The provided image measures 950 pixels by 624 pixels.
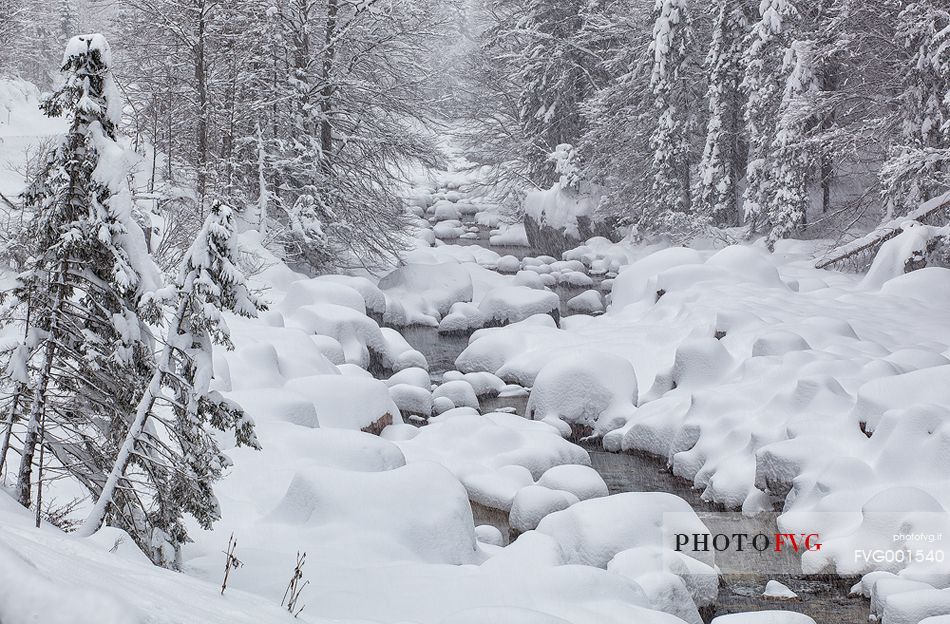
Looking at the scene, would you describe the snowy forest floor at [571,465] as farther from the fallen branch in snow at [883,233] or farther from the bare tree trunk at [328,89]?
the bare tree trunk at [328,89]

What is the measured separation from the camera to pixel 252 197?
23.2 meters

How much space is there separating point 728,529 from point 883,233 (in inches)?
471

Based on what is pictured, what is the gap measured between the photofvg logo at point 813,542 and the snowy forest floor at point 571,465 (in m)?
0.03

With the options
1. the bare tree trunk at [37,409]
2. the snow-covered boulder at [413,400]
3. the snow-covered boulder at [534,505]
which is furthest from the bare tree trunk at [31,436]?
the snow-covered boulder at [413,400]

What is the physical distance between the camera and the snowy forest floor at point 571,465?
6199 mm

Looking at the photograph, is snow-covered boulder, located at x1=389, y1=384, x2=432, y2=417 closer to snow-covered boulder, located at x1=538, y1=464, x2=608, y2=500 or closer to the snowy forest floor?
the snowy forest floor

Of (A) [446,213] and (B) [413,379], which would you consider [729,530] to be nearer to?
(B) [413,379]

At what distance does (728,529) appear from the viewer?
10.1 m

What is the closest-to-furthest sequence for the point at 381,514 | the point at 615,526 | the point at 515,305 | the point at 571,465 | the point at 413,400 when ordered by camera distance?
the point at 381,514 → the point at 615,526 → the point at 571,465 → the point at 413,400 → the point at 515,305

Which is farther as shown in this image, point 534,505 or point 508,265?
point 508,265

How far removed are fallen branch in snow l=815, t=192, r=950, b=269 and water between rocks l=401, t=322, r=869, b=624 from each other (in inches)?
381

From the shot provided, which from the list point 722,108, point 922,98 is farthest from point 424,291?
point 922,98

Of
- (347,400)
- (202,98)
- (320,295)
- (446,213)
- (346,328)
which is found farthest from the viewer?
(446,213)

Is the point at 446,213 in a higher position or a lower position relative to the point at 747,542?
higher
